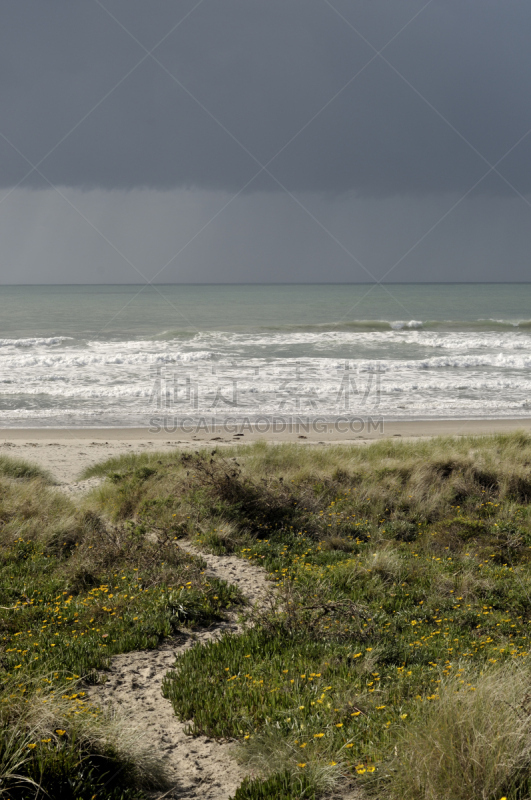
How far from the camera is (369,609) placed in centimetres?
602

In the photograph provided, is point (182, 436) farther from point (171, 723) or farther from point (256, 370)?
point (171, 723)

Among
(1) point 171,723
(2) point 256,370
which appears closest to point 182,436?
(2) point 256,370

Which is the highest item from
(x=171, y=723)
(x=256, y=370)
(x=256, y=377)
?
(x=256, y=370)

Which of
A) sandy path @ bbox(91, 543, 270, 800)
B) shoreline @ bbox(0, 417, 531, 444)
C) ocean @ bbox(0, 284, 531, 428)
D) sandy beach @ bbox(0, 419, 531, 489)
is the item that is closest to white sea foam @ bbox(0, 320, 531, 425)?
ocean @ bbox(0, 284, 531, 428)

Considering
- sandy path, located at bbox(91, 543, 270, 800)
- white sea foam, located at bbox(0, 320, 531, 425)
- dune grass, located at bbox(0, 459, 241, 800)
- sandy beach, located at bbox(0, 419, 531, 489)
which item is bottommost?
sandy path, located at bbox(91, 543, 270, 800)

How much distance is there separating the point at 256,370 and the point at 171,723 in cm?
2376

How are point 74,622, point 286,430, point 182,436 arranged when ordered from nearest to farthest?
point 74,622 → point 182,436 → point 286,430

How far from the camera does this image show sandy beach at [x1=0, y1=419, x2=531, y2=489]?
14453 millimetres

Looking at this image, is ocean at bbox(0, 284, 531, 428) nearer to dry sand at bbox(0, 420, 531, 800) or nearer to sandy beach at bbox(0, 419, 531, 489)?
sandy beach at bbox(0, 419, 531, 489)

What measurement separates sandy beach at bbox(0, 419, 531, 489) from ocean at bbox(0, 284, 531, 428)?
0.98 m

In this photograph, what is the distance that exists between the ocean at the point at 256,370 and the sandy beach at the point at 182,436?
98cm

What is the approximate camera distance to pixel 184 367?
1152 inches

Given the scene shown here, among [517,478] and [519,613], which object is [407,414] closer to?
[517,478]

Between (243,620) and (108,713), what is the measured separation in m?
1.99
